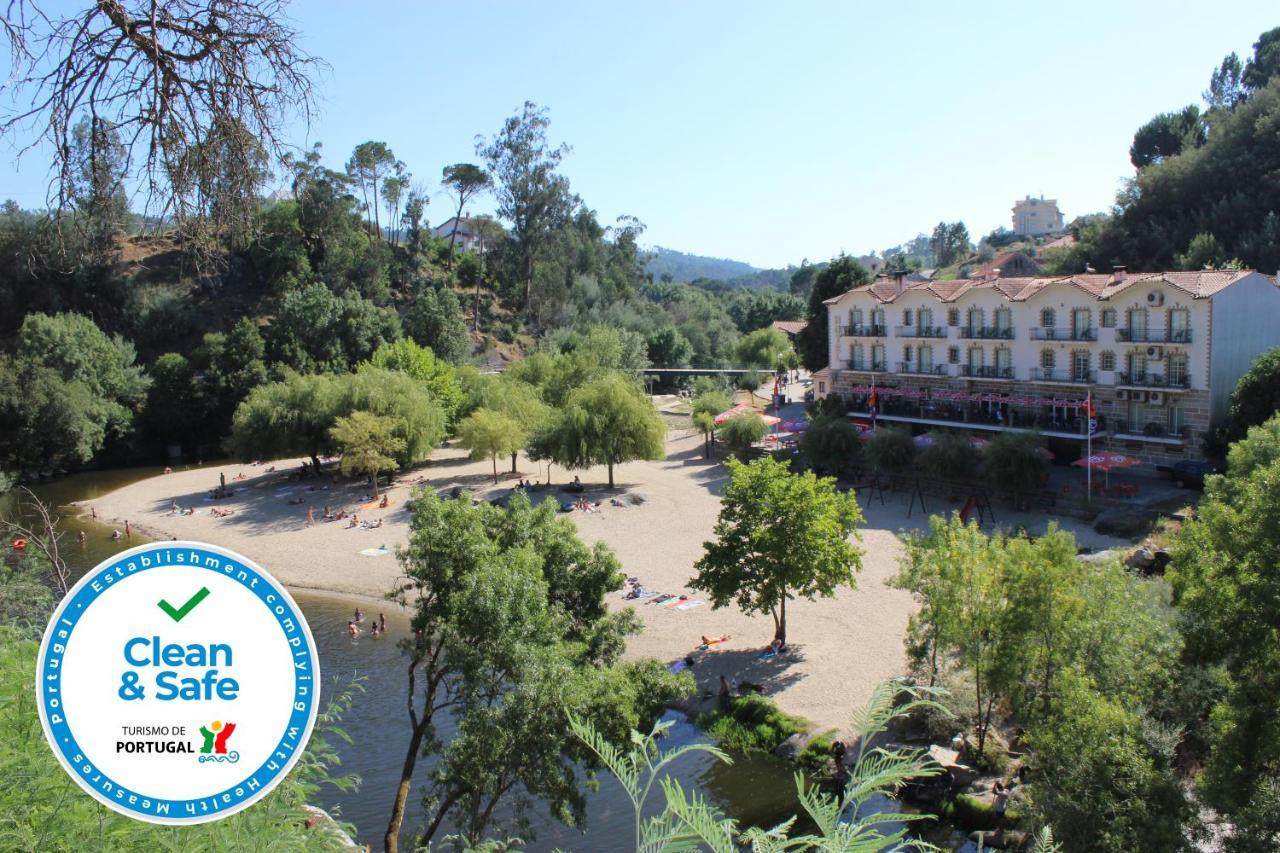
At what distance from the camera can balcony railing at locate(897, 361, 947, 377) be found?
41.7 meters

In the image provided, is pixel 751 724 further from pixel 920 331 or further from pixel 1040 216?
pixel 1040 216

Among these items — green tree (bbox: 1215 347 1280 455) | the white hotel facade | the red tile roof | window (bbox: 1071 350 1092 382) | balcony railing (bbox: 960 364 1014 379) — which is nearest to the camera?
green tree (bbox: 1215 347 1280 455)

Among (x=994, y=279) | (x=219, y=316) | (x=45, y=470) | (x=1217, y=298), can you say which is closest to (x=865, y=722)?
(x=1217, y=298)

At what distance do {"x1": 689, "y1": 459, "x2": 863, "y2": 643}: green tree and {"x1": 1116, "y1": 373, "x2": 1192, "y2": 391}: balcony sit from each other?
57.5 ft

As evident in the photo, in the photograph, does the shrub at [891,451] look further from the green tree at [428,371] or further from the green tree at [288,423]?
the green tree at [288,423]

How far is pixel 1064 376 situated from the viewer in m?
37.1

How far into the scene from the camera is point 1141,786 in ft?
40.3

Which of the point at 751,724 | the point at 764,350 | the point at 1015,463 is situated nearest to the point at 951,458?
the point at 1015,463

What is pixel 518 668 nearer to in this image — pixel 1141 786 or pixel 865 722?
pixel 1141 786

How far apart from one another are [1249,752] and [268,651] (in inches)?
506

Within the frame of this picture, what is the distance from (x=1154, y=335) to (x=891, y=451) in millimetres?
9976

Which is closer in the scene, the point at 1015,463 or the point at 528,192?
the point at 1015,463

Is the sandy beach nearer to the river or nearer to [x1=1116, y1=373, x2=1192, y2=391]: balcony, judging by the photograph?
the river

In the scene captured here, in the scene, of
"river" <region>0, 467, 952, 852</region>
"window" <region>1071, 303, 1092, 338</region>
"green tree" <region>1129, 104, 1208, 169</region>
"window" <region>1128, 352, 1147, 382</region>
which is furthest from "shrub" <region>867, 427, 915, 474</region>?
"green tree" <region>1129, 104, 1208, 169</region>
